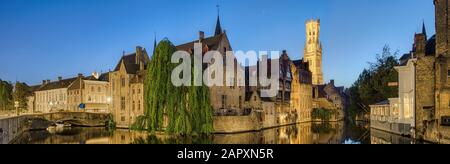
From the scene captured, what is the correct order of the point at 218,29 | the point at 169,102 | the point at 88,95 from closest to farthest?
the point at 169,102 → the point at 218,29 → the point at 88,95

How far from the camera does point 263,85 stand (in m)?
54.1

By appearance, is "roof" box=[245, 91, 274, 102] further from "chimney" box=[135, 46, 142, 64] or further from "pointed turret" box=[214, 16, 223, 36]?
"chimney" box=[135, 46, 142, 64]

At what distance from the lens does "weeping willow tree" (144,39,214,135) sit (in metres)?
29.2

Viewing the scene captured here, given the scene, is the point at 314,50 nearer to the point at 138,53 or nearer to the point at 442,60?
the point at 138,53

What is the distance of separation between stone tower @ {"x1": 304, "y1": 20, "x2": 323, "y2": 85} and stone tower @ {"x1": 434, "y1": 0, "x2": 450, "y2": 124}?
79.9 metres

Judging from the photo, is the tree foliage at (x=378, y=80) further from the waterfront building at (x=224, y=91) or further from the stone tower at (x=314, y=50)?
the stone tower at (x=314, y=50)

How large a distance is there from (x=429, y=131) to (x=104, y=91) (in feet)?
177

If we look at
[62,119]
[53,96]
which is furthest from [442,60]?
[53,96]

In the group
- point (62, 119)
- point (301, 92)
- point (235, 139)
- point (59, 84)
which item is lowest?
point (235, 139)

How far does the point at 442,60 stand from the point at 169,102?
71.2 ft

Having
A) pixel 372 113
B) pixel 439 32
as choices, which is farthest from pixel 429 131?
pixel 372 113

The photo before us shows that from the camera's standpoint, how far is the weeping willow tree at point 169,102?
29.2m

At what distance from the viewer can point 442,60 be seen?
26578mm
